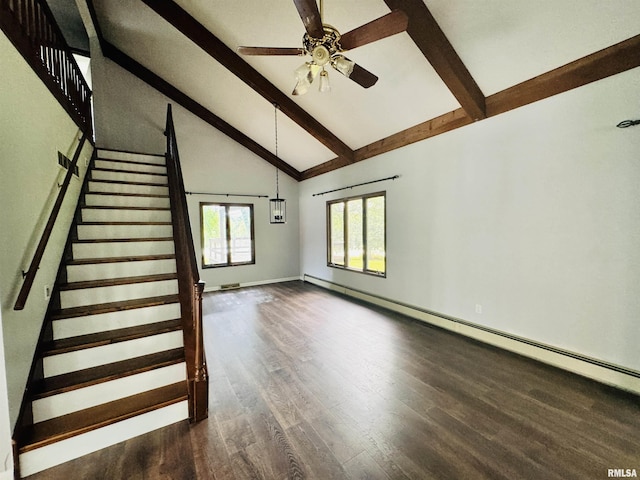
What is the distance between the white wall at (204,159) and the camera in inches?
217

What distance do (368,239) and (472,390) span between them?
3235mm

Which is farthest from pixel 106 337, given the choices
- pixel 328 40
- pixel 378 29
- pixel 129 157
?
pixel 129 157

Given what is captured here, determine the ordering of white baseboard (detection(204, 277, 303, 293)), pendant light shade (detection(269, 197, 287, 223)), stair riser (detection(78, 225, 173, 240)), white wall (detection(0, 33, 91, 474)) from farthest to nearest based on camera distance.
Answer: white baseboard (detection(204, 277, 303, 293)), pendant light shade (detection(269, 197, 287, 223)), stair riser (detection(78, 225, 173, 240)), white wall (detection(0, 33, 91, 474))

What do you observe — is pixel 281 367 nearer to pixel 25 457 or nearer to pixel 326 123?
pixel 25 457

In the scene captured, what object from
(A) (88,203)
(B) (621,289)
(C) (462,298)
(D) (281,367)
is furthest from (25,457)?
(B) (621,289)

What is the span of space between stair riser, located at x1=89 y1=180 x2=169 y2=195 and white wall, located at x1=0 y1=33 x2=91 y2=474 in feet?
3.79

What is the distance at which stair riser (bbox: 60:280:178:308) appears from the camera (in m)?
2.37

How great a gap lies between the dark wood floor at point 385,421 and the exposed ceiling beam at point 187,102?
4846 millimetres

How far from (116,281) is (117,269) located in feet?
0.76

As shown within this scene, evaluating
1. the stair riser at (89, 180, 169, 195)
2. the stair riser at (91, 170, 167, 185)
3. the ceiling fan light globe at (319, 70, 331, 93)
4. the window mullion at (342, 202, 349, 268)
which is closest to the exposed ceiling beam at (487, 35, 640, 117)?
the ceiling fan light globe at (319, 70, 331, 93)

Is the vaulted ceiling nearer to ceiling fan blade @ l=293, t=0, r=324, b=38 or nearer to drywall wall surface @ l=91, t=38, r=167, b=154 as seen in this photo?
→ ceiling fan blade @ l=293, t=0, r=324, b=38

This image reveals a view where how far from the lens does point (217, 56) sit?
405 cm

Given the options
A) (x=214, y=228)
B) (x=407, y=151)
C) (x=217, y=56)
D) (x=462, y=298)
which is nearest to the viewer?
(x=462, y=298)

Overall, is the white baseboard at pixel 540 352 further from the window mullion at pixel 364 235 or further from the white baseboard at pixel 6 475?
the white baseboard at pixel 6 475
